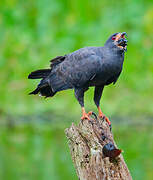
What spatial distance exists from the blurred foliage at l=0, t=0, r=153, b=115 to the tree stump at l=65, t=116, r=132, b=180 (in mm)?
10165

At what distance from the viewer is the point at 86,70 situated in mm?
8102

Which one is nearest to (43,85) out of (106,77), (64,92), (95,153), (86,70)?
(86,70)

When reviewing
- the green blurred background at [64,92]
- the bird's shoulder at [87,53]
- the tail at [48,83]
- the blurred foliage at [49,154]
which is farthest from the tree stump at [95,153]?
the green blurred background at [64,92]

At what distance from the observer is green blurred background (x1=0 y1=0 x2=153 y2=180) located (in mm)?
13688

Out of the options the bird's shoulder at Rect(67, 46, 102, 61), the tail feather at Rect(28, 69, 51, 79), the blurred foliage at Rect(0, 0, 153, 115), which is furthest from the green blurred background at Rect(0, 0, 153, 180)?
the bird's shoulder at Rect(67, 46, 102, 61)

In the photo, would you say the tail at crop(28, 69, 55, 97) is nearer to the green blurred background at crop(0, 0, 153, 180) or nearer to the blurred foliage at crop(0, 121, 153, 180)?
the blurred foliage at crop(0, 121, 153, 180)

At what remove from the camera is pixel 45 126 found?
1773cm

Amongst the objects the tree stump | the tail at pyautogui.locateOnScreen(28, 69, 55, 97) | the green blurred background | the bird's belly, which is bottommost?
the tree stump

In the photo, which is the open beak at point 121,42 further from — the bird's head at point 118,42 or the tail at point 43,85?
the tail at point 43,85

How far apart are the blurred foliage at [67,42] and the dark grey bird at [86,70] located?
878 cm

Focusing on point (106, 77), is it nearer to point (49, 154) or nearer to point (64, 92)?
point (49, 154)

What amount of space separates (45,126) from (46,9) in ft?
20.3

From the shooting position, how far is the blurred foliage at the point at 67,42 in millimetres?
19172

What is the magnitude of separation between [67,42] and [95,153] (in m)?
13.4
